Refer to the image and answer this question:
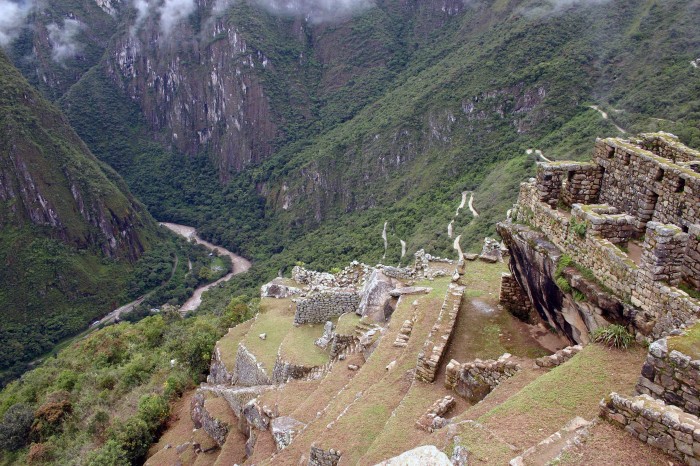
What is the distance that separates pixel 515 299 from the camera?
14.4m

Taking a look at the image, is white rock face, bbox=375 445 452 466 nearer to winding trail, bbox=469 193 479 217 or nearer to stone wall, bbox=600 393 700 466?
stone wall, bbox=600 393 700 466

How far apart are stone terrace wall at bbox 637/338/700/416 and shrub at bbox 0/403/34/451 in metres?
32.7

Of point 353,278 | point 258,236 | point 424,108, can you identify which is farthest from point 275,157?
point 353,278

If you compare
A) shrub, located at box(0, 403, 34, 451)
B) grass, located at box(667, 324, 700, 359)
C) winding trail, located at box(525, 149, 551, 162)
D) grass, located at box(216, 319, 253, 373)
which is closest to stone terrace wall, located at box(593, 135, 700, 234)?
grass, located at box(667, 324, 700, 359)

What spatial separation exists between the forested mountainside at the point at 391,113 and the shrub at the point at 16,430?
4114cm

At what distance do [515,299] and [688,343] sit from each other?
7090 millimetres

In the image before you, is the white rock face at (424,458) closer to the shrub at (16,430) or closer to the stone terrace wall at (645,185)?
the stone terrace wall at (645,185)

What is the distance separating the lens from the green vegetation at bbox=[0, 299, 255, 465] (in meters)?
22.2

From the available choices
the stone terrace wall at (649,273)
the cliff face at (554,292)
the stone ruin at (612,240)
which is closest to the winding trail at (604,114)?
the stone ruin at (612,240)

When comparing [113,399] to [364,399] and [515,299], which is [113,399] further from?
[515,299]

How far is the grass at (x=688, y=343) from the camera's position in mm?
7112

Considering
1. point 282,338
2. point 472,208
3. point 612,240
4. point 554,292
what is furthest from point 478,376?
point 472,208

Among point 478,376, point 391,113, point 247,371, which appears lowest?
point 247,371

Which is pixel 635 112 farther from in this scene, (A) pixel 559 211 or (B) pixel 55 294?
(B) pixel 55 294
